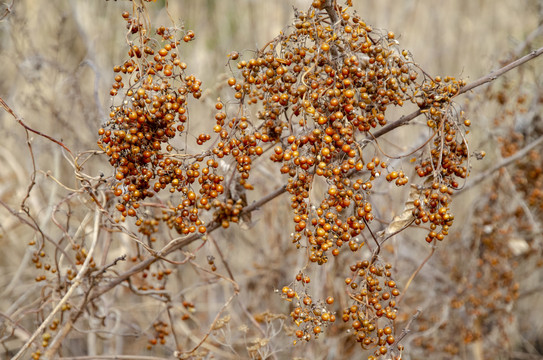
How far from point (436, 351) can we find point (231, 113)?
191 centimetres

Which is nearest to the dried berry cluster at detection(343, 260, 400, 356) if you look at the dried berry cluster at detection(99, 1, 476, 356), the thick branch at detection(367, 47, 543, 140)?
the dried berry cluster at detection(99, 1, 476, 356)

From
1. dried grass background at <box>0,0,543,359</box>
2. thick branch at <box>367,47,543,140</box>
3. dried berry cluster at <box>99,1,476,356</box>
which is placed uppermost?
dried grass background at <box>0,0,543,359</box>

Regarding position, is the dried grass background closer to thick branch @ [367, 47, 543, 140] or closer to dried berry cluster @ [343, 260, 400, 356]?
dried berry cluster @ [343, 260, 400, 356]

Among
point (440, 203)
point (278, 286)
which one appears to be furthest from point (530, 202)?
point (440, 203)

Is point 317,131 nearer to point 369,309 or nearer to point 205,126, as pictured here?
point 369,309

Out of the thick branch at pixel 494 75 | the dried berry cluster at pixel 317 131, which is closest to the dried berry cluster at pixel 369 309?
the dried berry cluster at pixel 317 131

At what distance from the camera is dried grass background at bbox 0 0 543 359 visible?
2525 mm

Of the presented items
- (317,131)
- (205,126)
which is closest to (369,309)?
(317,131)

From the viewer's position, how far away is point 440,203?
130 centimetres

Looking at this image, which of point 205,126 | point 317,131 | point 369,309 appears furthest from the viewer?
point 205,126

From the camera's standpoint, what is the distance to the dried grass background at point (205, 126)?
99.4 inches

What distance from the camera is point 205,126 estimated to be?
331 centimetres

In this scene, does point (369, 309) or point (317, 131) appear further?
point (369, 309)

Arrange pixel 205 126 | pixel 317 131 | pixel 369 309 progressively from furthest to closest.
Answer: pixel 205 126
pixel 369 309
pixel 317 131
